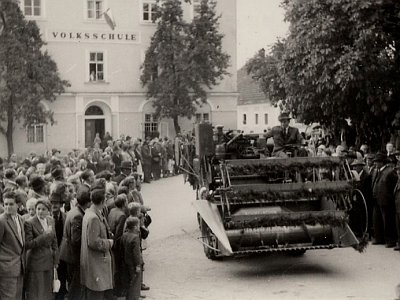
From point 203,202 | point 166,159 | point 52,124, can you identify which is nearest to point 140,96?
point 52,124

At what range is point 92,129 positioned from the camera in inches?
1404

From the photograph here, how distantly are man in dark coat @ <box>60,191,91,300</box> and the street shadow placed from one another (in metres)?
3.28

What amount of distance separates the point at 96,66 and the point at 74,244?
91.2ft

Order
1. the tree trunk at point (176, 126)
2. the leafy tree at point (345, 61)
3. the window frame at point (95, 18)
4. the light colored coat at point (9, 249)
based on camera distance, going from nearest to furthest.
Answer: the light colored coat at point (9, 249) < the leafy tree at point (345, 61) < the window frame at point (95, 18) < the tree trunk at point (176, 126)

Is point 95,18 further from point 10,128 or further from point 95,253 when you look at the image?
point 95,253

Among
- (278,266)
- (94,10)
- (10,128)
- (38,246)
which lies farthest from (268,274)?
(94,10)

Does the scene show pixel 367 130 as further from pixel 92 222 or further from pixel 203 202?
pixel 92 222

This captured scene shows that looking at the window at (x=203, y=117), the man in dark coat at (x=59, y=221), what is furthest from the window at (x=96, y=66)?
the man in dark coat at (x=59, y=221)

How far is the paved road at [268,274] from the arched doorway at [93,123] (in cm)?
2205

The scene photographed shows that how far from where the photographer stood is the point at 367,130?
20.5 meters

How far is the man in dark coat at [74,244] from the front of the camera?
27.2ft

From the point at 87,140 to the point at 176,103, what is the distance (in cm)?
526

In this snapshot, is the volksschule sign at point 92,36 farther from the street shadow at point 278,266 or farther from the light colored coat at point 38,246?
the light colored coat at point 38,246

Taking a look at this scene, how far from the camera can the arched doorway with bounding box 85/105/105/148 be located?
35.5 m
